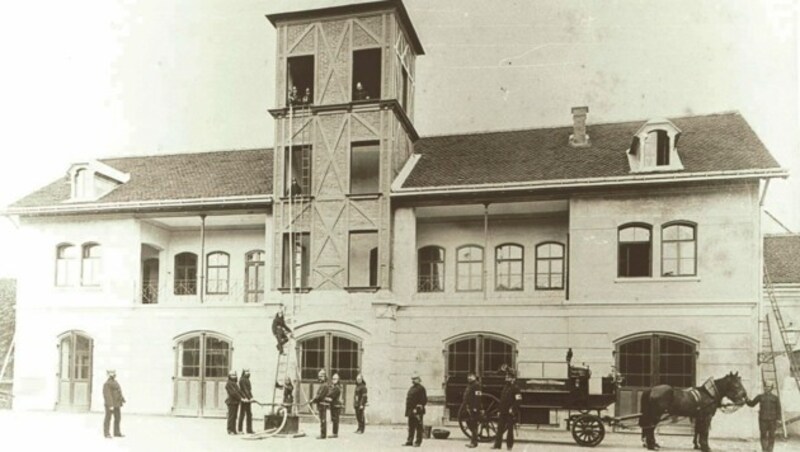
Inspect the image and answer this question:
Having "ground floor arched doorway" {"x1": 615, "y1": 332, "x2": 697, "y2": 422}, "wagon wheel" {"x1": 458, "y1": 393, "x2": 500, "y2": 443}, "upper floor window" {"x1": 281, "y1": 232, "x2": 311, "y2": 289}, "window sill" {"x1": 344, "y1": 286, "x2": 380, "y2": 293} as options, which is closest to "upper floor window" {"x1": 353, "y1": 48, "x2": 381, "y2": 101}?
"upper floor window" {"x1": 281, "y1": 232, "x2": 311, "y2": 289}

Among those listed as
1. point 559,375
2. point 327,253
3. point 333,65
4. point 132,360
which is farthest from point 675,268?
point 132,360

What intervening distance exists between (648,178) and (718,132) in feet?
8.80

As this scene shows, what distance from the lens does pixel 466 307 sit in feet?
62.2

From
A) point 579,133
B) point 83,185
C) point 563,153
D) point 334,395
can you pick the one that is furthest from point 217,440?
point 579,133

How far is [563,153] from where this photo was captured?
65.7ft

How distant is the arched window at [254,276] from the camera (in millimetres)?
21703

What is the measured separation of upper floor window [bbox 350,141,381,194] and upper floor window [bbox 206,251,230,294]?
4.48m

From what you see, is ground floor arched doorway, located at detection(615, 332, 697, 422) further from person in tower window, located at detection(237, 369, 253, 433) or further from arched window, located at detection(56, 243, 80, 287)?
→ arched window, located at detection(56, 243, 80, 287)

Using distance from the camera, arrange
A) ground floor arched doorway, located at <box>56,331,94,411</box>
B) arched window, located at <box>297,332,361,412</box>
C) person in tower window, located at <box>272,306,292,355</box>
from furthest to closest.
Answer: ground floor arched doorway, located at <box>56,331,94,411</box> < arched window, located at <box>297,332,361,412</box> < person in tower window, located at <box>272,306,292,355</box>

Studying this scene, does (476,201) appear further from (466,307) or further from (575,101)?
(575,101)

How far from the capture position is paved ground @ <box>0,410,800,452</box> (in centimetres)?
1464

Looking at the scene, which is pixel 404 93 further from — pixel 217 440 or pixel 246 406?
pixel 217 440

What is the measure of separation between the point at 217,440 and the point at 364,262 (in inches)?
234

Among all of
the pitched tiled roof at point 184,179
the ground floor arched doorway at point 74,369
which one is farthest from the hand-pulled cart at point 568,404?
the ground floor arched doorway at point 74,369
